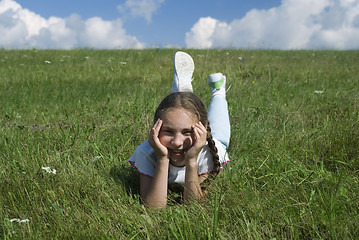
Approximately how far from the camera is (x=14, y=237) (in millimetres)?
1881

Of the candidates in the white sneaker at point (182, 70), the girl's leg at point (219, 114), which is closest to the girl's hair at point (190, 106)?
the girl's leg at point (219, 114)

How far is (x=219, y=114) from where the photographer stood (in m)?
3.53

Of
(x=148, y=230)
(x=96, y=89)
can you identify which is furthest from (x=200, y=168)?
(x=96, y=89)

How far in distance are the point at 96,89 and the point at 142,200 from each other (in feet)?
11.5

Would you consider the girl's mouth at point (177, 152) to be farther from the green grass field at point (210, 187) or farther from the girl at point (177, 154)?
the green grass field at point (210, 187)

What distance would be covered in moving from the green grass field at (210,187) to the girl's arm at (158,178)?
96mm

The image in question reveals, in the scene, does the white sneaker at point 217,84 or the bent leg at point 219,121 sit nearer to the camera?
the bent leg at point 219,121

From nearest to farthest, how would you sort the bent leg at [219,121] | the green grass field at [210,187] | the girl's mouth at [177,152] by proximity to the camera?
the green grass field at [210,187] → the girl's mouth at [177,152] → the bent leg at [219,121]

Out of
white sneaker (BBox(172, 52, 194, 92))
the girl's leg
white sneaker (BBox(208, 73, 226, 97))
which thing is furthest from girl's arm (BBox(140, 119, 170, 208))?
white sneaker (BBox(208, 73, 226, 97))

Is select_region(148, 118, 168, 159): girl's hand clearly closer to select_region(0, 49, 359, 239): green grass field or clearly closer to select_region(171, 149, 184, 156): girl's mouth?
select_region(171, 149, 184, 156): girl's mouth

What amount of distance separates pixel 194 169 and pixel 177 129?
0.29 meters

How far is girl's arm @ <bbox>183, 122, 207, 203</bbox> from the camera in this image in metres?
2.29

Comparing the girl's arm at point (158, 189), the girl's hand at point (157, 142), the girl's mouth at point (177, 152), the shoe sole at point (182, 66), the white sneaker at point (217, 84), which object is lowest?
the girl's arm at point (158, 189)

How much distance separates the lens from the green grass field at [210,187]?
1820mm
